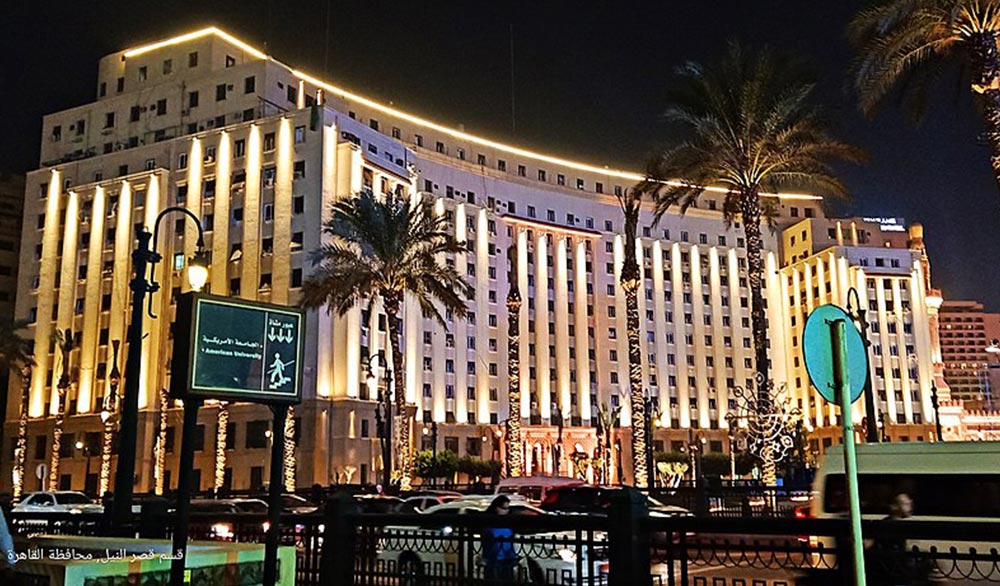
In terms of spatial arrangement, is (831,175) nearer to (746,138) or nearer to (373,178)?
(746,138)

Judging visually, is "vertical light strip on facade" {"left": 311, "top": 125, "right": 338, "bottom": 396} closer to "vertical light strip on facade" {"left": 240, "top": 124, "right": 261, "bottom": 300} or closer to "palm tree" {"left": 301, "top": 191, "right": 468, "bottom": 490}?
"vertical light strip on facade" {"left": 240, "top": 124, "right": 261, "bottom": 300}

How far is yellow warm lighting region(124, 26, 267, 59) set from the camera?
2883 inches

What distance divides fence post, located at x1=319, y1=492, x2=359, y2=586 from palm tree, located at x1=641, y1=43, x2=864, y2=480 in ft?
73.8

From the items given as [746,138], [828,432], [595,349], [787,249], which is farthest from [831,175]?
[787,249]

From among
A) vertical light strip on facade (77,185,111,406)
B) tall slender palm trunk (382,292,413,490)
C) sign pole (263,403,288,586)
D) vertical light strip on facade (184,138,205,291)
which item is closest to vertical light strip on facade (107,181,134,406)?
vertical light strip on facade (77,185,111,406)

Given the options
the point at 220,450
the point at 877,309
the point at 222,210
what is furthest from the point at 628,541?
the point at 877,309

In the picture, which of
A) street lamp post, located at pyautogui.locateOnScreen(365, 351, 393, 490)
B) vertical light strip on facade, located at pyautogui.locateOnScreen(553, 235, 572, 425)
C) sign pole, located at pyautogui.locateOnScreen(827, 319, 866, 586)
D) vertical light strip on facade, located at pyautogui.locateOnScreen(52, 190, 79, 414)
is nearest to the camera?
sign pole, located at pyautogui.locateOnScreen(827, 319, 866, 586)

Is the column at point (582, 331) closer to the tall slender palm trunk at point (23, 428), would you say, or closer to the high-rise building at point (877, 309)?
the high-rise building at point (877, 309)

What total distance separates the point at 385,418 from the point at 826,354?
178 ft

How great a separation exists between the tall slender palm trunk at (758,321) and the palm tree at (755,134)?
0.03 metres

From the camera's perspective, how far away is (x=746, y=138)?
30.3 metres

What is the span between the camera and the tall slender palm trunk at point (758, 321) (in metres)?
28.9

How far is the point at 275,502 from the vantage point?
7949 mm

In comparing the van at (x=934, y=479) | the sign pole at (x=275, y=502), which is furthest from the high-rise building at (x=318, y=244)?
the sign pole at (x=275, y=502)
